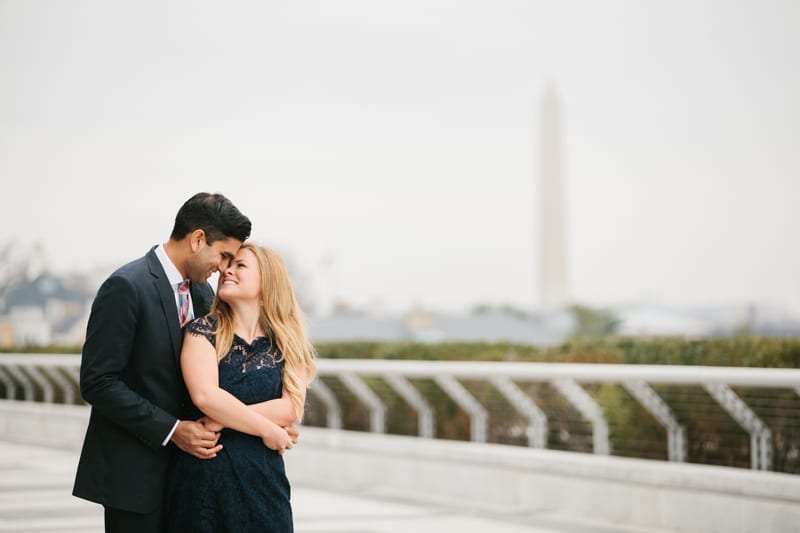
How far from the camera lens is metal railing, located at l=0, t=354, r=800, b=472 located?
880 centimetres

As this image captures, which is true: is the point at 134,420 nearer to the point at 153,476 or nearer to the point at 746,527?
the point at 153,476

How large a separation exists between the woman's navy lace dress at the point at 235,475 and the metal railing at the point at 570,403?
4.73 metres

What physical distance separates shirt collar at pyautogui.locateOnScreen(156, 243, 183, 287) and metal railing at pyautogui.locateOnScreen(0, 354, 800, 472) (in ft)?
16.2

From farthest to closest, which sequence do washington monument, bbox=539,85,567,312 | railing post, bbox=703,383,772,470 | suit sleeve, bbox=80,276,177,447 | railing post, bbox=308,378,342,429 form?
washington monument, bbox=539,85,567,312, railing post, bbox=308,378,342,429, railing post, bbox=703,383,772,470, suit sleeve, bbox=80,276,177,447

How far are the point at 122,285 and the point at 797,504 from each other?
5274mm

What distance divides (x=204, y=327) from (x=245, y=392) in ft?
0.95

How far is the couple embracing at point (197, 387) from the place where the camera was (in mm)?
4215

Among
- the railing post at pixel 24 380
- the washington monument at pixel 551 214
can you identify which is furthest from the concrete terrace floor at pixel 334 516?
the washington monument at pixel 551 214

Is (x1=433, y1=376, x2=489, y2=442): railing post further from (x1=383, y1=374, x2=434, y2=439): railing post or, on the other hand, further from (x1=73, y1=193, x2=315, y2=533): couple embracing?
(x1=73, y1=193, x2=315, y2=533): couple embracing

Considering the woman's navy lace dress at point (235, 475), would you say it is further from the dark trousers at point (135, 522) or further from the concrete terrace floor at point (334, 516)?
the concrete terrace floor at point (334, 516)

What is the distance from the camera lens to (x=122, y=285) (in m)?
4.27

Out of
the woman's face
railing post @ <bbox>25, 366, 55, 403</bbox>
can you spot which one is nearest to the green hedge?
railing post @ <bbox>25, 366, 55, 403</bbox>

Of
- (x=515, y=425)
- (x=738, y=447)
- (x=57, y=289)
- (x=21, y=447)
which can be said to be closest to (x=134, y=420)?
(x=738, y=447)

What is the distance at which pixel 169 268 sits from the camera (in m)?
4.46
